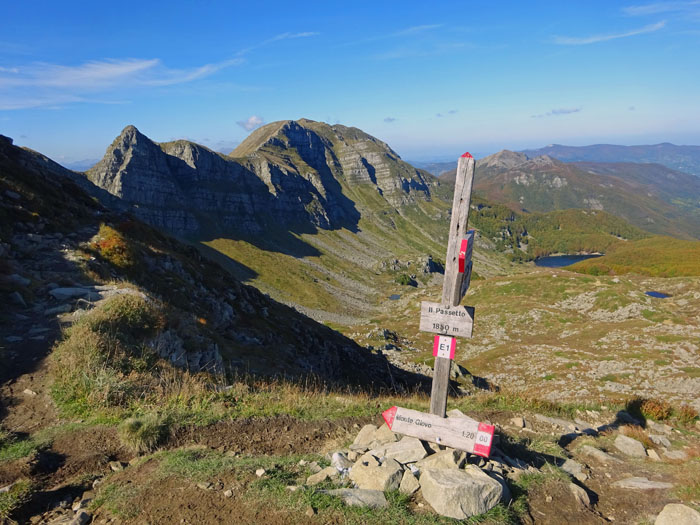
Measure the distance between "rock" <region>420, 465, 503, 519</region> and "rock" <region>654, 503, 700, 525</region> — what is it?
2.89m

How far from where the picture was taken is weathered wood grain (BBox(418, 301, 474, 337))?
27.9 feet

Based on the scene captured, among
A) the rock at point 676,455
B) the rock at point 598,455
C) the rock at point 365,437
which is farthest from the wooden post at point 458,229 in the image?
the rock at point 676,455

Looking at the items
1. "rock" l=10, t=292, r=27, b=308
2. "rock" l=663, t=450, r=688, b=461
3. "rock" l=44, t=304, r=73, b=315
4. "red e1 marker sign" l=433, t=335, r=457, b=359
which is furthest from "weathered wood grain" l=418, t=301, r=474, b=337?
"rock" l=10, t=292, r=27, b=308

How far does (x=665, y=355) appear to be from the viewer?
1891 inches

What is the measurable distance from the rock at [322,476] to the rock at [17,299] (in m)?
15.1

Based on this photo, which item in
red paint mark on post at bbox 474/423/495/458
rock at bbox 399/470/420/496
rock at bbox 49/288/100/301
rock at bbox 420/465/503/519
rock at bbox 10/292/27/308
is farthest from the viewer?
rock at bbox 49/288/100/301

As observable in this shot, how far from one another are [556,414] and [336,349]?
2619 cm

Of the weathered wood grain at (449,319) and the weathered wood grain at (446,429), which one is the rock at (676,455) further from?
the weathered wood grain at (449,319)

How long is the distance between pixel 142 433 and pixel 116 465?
0.77m

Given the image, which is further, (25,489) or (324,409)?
(324,409)

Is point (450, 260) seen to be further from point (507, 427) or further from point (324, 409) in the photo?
point (507, 427)

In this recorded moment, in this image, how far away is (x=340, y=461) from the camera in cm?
796


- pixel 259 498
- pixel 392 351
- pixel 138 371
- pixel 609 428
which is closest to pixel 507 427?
pixel 609 428

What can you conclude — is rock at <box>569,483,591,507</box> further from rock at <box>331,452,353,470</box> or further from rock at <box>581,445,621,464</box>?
rock at <box>331,452,353,470</box>
